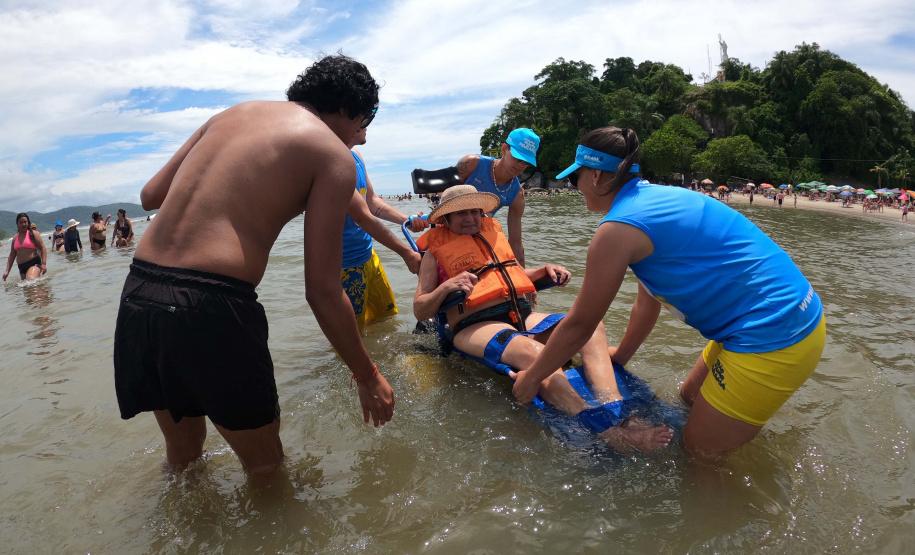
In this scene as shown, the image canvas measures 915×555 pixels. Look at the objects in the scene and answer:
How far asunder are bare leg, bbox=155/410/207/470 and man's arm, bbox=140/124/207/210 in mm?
993

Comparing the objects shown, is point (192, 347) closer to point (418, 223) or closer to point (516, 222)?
point (418, 223)

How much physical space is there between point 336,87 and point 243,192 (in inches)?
27.8

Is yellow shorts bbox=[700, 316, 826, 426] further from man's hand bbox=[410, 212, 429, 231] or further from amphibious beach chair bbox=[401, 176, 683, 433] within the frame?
man's hand bbox=[410, 212, 429, 231]

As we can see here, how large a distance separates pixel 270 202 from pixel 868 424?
3718 mm

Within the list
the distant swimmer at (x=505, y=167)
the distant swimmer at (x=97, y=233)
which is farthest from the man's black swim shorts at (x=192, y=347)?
the distant swimmer at (x=97, y=233)

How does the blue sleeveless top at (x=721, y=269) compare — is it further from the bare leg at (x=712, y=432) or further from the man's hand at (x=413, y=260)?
the man's hand at (x=413, y=260)

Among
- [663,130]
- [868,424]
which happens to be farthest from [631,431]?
[663,130]

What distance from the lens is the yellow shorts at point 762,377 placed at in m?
2.43

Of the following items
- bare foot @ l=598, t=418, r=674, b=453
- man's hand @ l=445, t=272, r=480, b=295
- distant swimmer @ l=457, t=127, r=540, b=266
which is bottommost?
bare foot @ l=598, t=418, r=674, b=453

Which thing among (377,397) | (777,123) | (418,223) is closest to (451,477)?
(377,397)

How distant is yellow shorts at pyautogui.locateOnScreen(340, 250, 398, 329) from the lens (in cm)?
479

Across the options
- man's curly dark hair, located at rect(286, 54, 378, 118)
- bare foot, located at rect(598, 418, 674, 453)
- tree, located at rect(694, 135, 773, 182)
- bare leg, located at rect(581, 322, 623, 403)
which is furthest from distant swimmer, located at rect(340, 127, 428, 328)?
tree, located at rect(694, 135, 773, 182)

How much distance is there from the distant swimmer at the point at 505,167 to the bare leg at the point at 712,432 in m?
2.58

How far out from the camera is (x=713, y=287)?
247 centimetres
